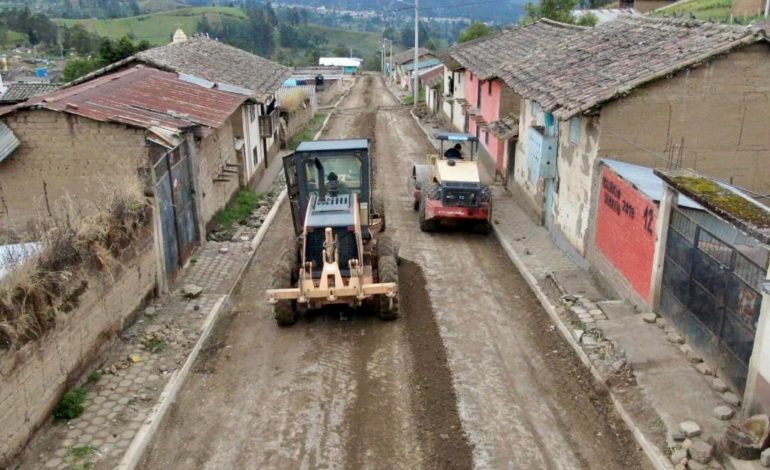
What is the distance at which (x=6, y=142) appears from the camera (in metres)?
13.7

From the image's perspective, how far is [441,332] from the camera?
11.8 m

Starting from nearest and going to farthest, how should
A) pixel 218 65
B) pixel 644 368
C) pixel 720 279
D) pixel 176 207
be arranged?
1. pixel 720 279
2. pixel 644 368
3. pixel 176 207
4. pixel 218 65

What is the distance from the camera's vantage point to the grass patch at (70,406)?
28.8ft

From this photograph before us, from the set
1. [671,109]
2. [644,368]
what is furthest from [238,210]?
[644,368]

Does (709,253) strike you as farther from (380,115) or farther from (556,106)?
(380,115)

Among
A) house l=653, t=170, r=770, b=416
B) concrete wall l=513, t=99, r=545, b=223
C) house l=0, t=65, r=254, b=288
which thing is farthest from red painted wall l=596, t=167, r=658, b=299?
house l=0, t=65, r=254, b=288

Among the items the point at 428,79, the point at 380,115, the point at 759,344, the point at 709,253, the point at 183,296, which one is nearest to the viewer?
the point at 759,344

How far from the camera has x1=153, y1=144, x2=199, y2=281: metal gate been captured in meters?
13.1

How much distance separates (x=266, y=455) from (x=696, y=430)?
17.8ft

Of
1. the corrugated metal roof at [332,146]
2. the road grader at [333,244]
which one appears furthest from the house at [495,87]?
the road grader at [333,244]

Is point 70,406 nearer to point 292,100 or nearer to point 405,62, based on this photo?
point 292,100

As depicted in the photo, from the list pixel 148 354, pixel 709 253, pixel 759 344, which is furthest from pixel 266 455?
pixel 709 253

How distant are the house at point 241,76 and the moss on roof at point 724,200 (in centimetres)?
1444

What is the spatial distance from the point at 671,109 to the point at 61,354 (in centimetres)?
1218
